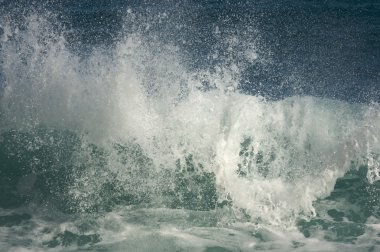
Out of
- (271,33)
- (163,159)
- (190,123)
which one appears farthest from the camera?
(271,33)

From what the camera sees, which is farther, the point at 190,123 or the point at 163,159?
the point at 190,123

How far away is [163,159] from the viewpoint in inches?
279

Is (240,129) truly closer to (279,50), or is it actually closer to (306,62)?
(306,62)

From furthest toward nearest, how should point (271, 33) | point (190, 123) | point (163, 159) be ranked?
point (271, 33), point (190, 123), point (163, 159)

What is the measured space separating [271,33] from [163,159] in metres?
12.4

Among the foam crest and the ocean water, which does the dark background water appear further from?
the foam crest

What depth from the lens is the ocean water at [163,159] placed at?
5.89 metres

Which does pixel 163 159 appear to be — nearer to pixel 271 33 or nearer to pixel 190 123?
pixel 190 123

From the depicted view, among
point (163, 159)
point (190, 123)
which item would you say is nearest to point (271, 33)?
point (190, 123)

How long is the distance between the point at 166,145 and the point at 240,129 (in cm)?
150

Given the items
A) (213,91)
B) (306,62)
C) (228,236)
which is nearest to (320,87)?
(306,62)

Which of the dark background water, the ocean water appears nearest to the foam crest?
the ocean water

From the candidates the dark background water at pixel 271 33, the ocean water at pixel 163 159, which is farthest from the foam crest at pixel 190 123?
the dark background water at pixel 271 33

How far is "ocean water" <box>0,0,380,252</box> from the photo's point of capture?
5.89m
